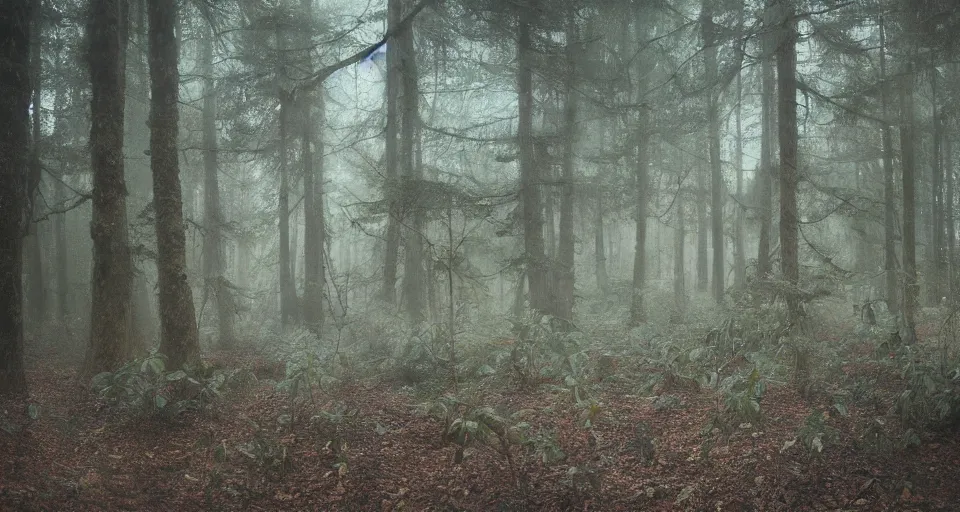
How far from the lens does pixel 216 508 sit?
18.0 ft

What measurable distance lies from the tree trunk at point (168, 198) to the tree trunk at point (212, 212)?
3.62m

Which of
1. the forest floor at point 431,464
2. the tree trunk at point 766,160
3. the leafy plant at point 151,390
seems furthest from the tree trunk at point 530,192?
the leafy plant at point 151,390

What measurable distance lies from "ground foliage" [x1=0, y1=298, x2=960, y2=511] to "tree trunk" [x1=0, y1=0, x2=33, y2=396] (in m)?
0.76

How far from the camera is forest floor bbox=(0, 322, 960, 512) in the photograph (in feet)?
17.3

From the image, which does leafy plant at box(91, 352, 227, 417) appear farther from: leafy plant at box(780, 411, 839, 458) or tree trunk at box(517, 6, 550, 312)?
tree trunk at box(517, 6, 550, 312)

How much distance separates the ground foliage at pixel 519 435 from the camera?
17.9 ft

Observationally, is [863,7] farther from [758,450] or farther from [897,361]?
[758,450]

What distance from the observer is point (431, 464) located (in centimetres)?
650

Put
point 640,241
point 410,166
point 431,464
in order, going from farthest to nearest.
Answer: point 640,241 < point 410,166 < point 431,464

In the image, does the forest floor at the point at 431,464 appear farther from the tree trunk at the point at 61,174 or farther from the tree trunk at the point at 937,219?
the tree trunk at the point at 937,219

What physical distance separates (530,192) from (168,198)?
25.2ft

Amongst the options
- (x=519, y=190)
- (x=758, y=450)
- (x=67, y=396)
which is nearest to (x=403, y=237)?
(x=519, y=190)

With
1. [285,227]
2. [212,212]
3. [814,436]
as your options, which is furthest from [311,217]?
[814,436]

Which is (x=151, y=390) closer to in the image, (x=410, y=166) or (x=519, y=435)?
(x=519, y=435)
